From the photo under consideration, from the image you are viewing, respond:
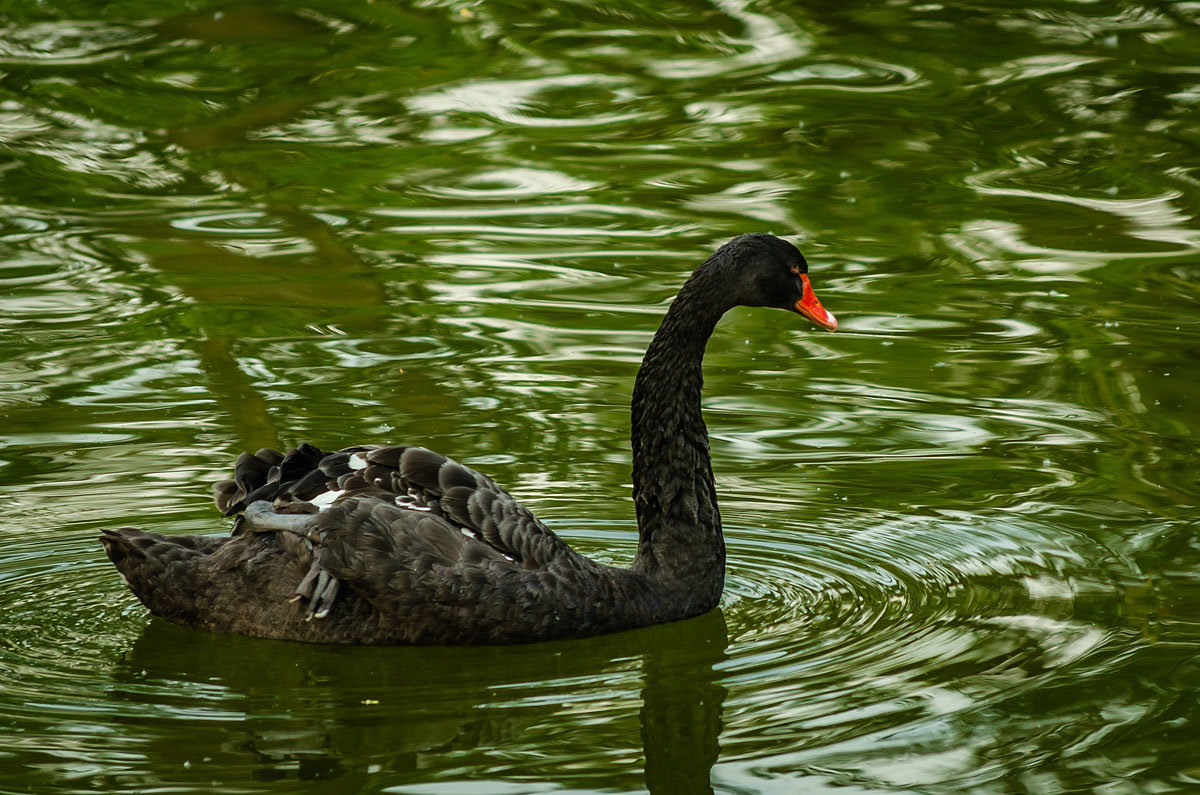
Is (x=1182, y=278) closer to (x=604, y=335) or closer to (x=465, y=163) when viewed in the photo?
(x=604, y=335)

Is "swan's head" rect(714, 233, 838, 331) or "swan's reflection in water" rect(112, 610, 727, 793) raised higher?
"swan's head" rect(714, 233, 838, 331)

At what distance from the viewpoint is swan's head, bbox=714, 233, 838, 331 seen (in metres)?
6.63

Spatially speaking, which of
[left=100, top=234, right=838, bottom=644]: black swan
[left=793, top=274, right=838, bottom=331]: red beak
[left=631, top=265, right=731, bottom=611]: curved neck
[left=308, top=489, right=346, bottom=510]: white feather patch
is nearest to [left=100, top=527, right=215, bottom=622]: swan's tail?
[left=100, top=234, right=838, bottom=644]: black swan

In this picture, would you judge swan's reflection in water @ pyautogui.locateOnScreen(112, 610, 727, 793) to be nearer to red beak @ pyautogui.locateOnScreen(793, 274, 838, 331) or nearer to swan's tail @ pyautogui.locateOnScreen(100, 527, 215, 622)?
swan's tail @ pyautogui.locateOnScreen(100, 527, 215, 622)

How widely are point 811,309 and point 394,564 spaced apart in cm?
197

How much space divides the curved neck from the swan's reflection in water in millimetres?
369

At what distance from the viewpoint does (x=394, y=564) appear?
597 centimetres

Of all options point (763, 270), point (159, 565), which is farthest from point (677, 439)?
point (159, 565)

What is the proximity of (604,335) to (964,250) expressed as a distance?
304 centimetres

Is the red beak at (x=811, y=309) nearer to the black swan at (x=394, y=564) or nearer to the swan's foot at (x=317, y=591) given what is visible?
the black swan at (x=394, y=564)

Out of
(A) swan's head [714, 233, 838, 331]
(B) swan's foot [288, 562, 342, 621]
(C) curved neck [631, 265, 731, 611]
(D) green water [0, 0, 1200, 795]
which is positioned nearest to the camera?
(D) green water [0, 0, 1200, 795]

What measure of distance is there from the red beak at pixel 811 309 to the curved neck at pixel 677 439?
1.14 feet

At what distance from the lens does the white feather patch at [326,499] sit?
A: 615cm

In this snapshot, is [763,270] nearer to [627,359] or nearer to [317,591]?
[317,591]
